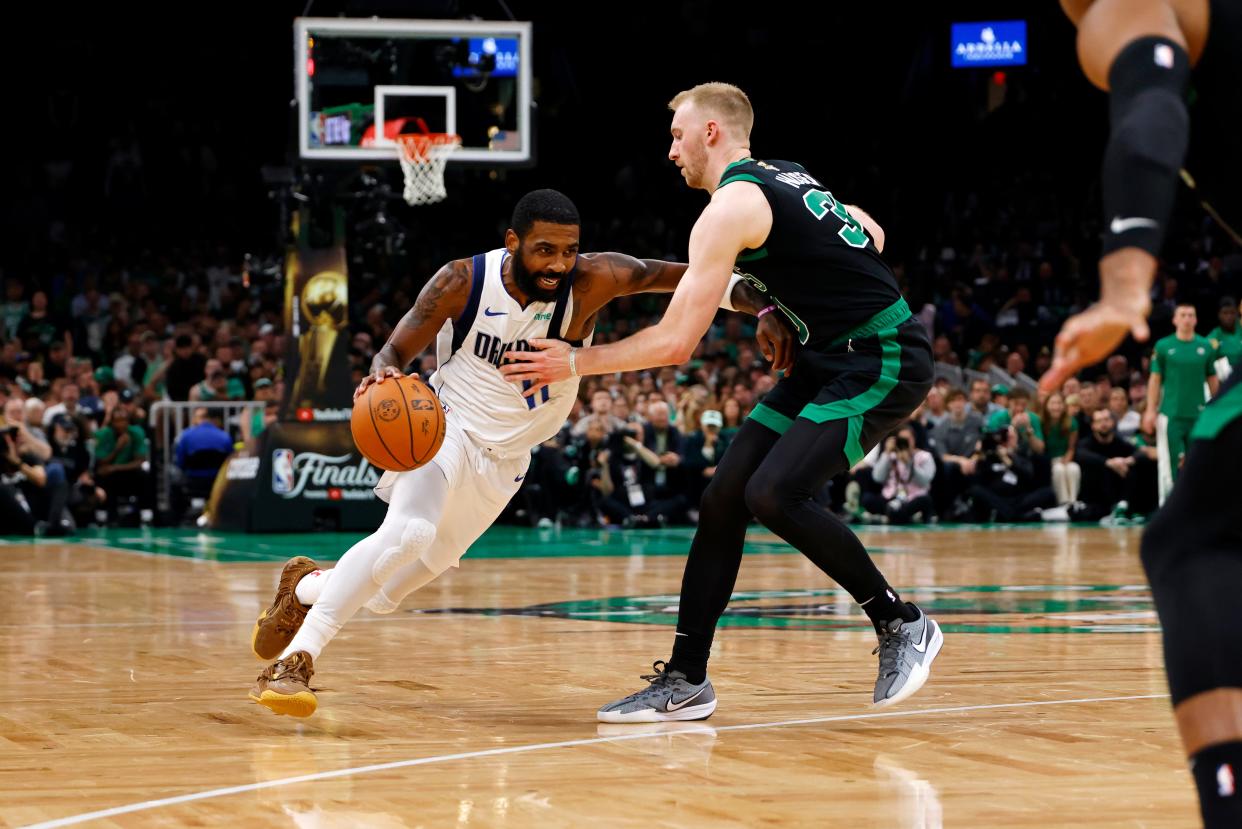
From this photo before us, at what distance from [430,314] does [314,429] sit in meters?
11.4

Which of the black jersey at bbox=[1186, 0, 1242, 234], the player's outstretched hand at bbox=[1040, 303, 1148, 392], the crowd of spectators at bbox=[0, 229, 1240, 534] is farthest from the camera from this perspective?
the crowd of spectators at bbox=[0, 229, 1240, 534]

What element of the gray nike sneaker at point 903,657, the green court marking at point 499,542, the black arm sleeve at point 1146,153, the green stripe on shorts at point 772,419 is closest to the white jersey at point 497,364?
the green stripe on shorts at point 772,419

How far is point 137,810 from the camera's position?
441 centimetres

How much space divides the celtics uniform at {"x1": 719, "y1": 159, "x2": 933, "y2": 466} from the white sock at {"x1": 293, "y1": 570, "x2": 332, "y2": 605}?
1658 millimetres

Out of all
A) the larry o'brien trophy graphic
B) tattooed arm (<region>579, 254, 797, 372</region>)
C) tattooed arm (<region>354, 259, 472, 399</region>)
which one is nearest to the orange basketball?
tattooed arm (<region>354, 259, 472, 399</region>)

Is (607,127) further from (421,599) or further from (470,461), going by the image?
(470,461)

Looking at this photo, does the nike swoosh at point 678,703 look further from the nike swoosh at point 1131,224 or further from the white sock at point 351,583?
the nike swoosh at point 1131,224

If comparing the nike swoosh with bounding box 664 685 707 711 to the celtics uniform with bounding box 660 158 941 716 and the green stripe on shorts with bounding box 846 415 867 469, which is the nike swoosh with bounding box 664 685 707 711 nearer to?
the celtics uniform with bounding box 660 158 941 716

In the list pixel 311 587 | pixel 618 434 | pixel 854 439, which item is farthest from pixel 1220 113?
pixel 618 434

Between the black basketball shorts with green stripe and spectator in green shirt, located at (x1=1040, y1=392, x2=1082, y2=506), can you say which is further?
spectator in green shirt, located at (x1=1040, y1=392, x2=1082, y2=506)

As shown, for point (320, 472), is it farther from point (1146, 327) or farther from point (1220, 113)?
point (1146, 327)

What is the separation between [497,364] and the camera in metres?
6.48

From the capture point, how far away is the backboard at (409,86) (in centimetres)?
1625

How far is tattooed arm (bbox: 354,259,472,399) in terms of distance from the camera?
6262 mm
